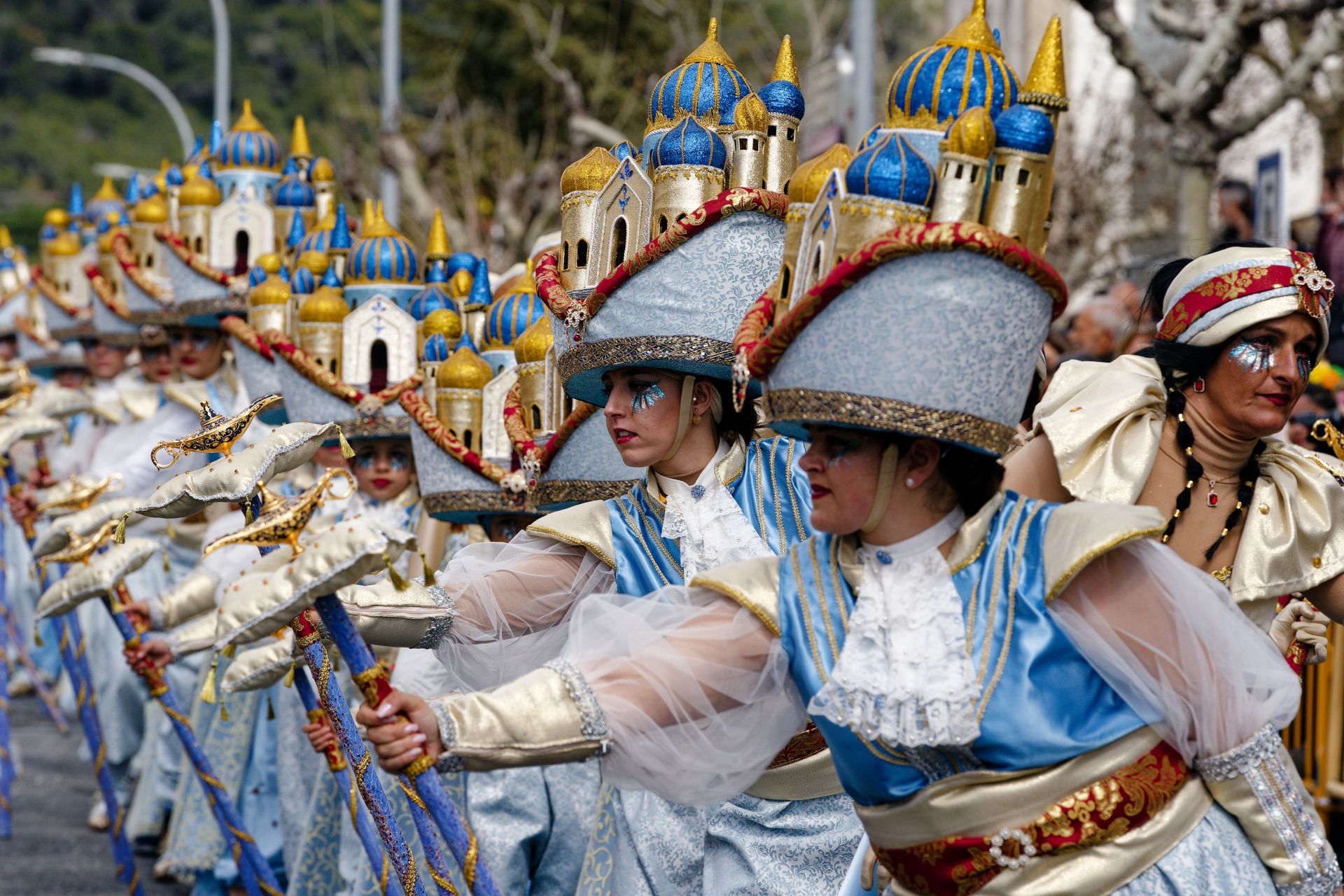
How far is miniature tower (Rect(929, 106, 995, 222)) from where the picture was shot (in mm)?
3184

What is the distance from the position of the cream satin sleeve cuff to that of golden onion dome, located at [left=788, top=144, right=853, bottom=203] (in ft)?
3.92

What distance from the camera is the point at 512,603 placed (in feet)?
14.5

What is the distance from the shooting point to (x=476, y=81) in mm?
28953

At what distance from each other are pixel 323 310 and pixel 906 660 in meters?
4.25

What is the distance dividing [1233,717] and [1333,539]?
4.30ft

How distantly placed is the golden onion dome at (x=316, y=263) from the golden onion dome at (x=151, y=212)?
2525 mm

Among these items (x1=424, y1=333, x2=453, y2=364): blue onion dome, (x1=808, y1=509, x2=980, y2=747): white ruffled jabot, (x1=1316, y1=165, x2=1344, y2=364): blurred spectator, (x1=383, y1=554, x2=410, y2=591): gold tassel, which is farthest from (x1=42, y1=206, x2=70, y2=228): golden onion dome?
(x1=808, y1=509, x2=980, y2=747): white ruffled jabot

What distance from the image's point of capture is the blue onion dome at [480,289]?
6891 mm

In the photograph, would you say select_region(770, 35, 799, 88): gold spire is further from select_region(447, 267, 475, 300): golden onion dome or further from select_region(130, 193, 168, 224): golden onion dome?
select_region(130, 193, 168, 224): golden onion dome

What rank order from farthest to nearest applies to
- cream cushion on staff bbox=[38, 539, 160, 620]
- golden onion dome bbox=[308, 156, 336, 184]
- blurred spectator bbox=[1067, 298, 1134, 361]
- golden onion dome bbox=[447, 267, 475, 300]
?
golden onion dome bbox=[308, 156, 336, 184] → blurred spectator bbox=[1067, 298, 1134, 361] → golden onion dome bbox=[447, 267, 475, 300] → cream cushion on staff bbox=[38, 539, 160, 620]

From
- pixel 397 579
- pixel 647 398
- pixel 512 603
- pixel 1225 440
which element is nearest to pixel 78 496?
pixel 512 603

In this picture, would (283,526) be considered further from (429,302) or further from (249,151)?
(249,151)

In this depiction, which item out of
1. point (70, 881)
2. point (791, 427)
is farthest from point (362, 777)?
point (70, 881)

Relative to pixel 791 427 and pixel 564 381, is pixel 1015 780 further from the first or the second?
pixel 564 381
